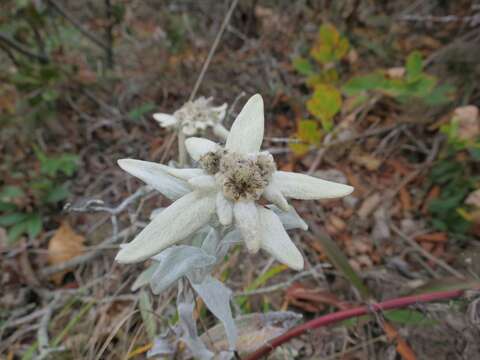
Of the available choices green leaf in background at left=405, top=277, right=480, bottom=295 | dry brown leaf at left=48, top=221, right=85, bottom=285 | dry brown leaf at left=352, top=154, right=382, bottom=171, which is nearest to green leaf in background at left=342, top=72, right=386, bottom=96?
dry brown leaf at left=352, top=154, right=382, bottom=171

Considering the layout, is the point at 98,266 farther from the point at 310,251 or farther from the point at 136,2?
the point at 136,2

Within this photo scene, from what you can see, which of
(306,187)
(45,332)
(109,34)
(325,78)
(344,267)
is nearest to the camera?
(306,187)

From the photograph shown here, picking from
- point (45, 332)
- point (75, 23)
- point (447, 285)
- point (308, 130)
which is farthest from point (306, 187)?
point (75, 23)

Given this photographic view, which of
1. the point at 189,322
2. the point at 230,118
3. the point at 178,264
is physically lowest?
the point at 189,322

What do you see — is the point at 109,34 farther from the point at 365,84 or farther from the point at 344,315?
the point at 344,315

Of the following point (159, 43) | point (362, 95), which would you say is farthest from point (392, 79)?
point (159, 43)
